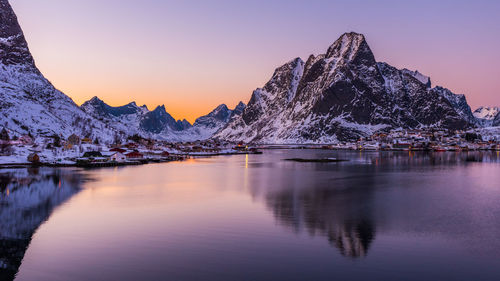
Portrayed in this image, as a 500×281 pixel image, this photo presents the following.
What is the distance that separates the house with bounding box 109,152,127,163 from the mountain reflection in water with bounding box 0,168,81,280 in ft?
149

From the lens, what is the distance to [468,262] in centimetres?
2278

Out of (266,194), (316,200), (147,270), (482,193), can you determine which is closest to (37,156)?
(266,194)

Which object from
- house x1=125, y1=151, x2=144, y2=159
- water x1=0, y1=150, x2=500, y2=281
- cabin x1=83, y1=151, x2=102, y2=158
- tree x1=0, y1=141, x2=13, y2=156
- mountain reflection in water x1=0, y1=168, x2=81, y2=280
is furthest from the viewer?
house x1=125, y1=151, x2=144, y2=159

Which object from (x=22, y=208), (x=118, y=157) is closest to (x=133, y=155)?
(x=118, y=157)

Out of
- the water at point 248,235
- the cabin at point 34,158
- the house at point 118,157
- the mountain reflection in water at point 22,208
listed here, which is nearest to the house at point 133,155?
the house at point 118,157

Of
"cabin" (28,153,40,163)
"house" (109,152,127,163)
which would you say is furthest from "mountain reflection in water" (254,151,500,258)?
"house" (109,152,127,163)

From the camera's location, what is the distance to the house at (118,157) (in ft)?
371

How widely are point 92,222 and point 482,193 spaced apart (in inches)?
1946

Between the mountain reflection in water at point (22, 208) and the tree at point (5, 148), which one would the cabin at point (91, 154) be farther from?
the mountain reflection in water at point (22, 208)

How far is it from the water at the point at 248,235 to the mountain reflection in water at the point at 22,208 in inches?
4.3

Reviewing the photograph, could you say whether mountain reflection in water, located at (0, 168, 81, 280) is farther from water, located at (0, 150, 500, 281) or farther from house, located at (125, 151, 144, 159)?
house, located at (125, 151, 144, 159)

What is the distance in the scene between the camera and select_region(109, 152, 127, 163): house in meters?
113

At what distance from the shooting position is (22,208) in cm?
3866

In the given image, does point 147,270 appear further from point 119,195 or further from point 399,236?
point 119,195
